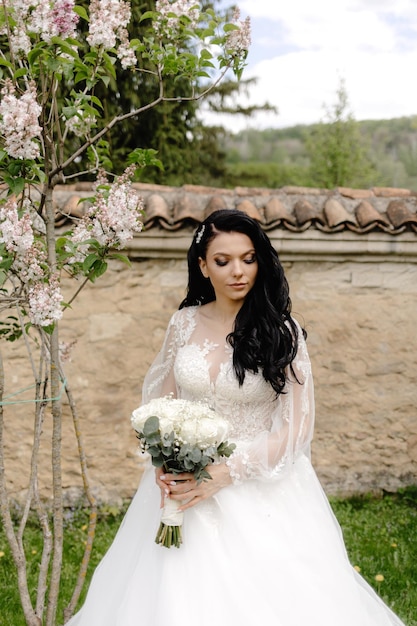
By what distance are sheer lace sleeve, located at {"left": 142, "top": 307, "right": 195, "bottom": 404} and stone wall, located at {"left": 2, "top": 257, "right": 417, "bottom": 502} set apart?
7.03ft

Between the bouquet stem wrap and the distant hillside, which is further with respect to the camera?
the distant hillside

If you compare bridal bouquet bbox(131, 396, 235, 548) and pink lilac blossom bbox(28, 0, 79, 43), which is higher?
pink lilac blossom bbox(28, 0, 79, 43)

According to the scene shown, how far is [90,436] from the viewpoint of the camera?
489 cm

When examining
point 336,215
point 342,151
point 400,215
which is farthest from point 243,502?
point 342,151

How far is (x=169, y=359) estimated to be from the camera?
107 inches

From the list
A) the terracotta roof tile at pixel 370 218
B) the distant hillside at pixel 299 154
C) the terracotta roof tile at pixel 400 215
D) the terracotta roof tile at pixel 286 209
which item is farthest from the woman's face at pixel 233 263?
the distant hillside at pixel 299 154

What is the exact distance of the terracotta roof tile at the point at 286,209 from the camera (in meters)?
4.59

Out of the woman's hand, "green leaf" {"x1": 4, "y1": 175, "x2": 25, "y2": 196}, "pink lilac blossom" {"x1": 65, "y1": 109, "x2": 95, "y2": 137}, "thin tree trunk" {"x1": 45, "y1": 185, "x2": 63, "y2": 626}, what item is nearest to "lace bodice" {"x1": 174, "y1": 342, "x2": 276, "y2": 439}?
the woman's hand

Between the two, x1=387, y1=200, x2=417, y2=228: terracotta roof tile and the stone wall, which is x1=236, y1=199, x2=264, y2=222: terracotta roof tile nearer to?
the stone wall

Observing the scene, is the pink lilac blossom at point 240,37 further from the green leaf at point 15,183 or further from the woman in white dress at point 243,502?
the green leaf at point 15,183

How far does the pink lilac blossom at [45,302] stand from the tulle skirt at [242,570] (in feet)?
2.92

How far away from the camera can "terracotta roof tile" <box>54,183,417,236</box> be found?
181 inches

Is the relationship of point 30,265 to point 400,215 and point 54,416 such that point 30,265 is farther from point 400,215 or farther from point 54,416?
point 400,215

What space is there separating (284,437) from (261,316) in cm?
48
